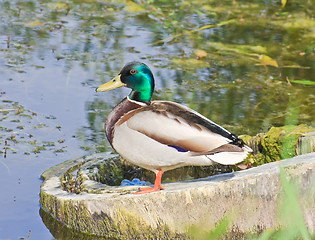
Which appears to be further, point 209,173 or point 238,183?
point 209,173

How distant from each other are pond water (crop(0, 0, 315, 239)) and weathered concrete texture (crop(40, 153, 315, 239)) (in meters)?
0.37

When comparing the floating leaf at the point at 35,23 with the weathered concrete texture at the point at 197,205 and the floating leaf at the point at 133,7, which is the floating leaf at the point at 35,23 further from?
the weathered concrete texture at the point at 197,205

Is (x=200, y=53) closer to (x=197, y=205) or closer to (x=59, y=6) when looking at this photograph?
(x=59, y=6)

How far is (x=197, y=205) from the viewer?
326cm

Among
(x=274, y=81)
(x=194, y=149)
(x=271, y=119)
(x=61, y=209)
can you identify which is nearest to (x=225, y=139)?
(x=194, y=149)

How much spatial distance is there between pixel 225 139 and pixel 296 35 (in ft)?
14.7

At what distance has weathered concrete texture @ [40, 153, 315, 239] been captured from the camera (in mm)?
3266

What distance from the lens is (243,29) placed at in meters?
7.50

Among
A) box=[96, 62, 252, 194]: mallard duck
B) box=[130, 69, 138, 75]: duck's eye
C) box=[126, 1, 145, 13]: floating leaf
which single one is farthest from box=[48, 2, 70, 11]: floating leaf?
box=[96, 62, 252, 194]: mallard duck

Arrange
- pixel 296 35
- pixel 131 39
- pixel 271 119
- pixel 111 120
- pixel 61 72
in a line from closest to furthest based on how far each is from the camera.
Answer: pixel 111 120, pixel 271 119, pixel 61 72, pixel 131 39, pixel 296 35

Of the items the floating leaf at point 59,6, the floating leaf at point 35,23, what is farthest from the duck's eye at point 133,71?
the floating leaf at point 59,6

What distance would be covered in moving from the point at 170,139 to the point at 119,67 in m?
2.91

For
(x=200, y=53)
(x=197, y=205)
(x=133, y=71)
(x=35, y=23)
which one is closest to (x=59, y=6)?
(x=35, y=23)

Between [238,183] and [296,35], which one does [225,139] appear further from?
[296,35]
